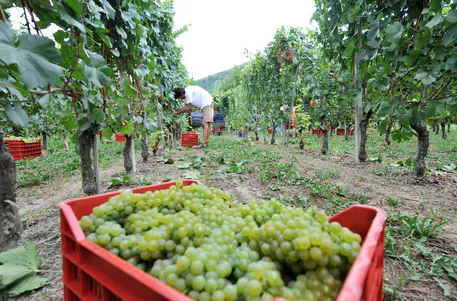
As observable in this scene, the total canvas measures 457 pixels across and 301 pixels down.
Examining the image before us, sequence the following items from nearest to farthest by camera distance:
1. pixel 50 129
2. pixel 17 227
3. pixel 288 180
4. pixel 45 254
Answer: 1. pixel 17 227
2. pixel 45 254
3. pixel 288 180
4. pixel 50 129

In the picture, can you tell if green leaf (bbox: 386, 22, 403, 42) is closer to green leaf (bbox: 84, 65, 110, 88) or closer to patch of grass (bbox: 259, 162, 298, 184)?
patch of grass (bbox: 259, 162, 298, 184)

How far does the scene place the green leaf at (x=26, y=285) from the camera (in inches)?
55.1

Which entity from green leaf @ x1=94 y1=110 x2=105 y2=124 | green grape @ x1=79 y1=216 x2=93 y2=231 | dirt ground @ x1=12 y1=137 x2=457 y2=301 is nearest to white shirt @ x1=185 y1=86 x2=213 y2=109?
dirt ground @ x1=12 y1=137 x2=457 y2=301

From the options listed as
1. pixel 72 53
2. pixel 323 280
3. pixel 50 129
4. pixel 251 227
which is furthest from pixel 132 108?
pixel 50 129

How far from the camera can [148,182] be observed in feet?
10.9

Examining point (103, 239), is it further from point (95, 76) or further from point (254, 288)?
point (95, 76)

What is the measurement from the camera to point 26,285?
4.75 ft

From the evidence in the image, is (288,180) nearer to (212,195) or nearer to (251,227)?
(212,195)

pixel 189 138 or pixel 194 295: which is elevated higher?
pixel 189 138

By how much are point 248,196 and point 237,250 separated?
224cm

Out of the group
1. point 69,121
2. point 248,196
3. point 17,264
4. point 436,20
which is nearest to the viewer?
point 17,264

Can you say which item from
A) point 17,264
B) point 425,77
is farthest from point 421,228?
point 17,264

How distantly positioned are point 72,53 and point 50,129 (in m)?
12.7

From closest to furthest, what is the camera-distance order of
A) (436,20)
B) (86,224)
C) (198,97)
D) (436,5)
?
1. (86,224)
2. (436,20)
3. (436,5)
4. (198,97)
